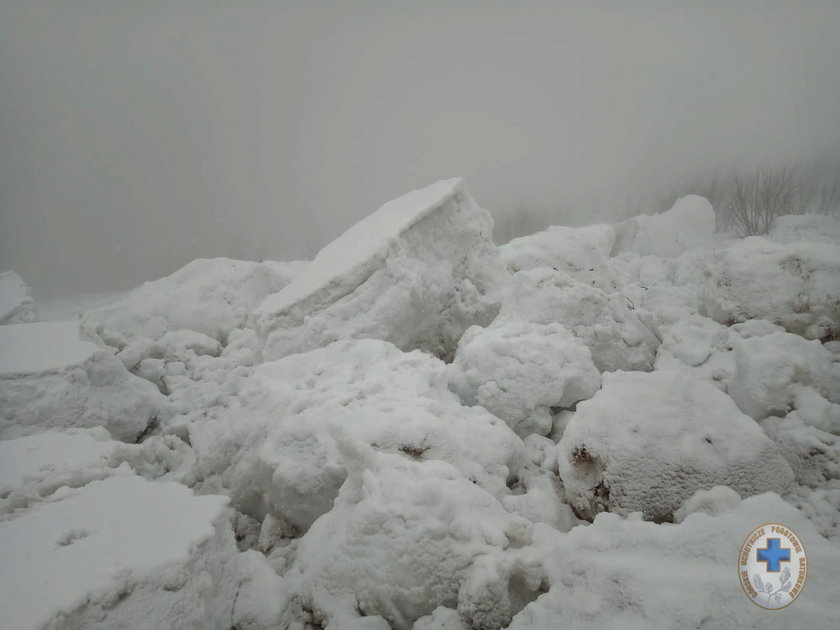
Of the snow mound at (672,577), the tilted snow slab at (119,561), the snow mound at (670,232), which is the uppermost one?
the tilted snow slab at (119,561)

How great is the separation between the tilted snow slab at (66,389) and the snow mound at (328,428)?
0.51 m

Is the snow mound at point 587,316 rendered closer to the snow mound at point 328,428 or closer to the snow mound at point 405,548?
the snow mound at point 328,428

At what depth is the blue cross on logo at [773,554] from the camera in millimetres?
1052

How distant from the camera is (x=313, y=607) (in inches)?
55.9

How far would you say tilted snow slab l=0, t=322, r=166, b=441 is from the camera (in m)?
2.27

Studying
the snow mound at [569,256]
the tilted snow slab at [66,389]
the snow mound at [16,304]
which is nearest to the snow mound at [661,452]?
the snow mound at [569,256]

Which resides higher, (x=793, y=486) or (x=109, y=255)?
(x=793, y=486)

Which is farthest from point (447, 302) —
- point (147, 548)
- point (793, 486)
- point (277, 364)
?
point (147, 548)

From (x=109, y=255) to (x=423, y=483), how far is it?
93.3ft

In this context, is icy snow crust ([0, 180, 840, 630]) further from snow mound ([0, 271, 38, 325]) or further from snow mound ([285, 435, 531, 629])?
snow mound ([0, 271, 38, 325])

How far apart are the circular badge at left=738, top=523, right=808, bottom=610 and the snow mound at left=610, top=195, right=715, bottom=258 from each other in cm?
453

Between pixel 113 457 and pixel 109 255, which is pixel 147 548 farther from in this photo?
pixel 109 255

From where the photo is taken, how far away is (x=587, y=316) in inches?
102

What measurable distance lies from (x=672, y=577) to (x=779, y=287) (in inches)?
83.9
